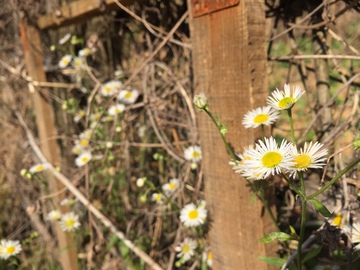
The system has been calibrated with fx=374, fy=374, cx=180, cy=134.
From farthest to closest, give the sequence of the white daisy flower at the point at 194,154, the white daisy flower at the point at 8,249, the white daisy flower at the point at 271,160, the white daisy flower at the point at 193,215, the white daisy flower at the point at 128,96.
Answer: the white daisy flower at the point at 128,96 → the white daisy flower at the point at 8,249 → the white daisy flower at the point at 194,154 → the white daisy flower at the point at 193,215 → the white daisy flower at the point at 271,160

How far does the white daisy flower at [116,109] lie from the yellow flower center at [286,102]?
974 mm

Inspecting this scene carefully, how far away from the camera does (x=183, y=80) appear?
1444 mm

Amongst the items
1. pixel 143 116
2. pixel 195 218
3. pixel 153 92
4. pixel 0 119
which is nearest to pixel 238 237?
pixel 195 218

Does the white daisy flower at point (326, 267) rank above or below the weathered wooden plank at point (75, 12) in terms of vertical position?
below

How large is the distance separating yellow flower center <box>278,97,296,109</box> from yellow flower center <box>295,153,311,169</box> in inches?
3.9

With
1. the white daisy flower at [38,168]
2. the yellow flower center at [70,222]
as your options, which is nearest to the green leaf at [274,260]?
the yellow flower center at [70,222]

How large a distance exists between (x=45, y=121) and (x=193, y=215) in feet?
3.71

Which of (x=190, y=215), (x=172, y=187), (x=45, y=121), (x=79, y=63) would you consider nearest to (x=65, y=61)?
(x=79, y=63)

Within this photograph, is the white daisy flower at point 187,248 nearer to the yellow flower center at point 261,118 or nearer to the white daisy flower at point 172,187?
the white daisy flower at point 172,187

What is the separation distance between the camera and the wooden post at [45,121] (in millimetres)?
1937

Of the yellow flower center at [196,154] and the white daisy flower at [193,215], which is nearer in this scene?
the white daisy flower at [193,215]

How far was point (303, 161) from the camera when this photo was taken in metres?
0.70

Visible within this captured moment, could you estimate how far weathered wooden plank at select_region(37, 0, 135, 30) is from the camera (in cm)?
140

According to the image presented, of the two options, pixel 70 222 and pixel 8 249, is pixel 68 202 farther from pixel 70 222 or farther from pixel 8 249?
pixel 8 249
